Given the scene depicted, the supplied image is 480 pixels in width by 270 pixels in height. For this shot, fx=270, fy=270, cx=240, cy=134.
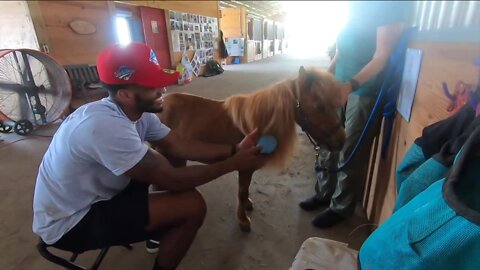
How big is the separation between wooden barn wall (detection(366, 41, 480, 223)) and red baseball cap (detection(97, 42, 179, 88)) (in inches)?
32.5

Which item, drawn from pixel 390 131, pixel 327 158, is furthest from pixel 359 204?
pixel 390 131

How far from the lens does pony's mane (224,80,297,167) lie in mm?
1211

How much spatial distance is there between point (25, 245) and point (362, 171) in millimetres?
1943

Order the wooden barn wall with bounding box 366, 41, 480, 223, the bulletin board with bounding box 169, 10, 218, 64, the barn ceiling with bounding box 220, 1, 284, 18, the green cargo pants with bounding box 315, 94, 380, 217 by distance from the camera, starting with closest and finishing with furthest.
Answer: the barn ceiling with bounding box 220, 1, 284, 18 → the wooden barn wall with bounding box 366, 41, 480, 223 → the green cargo pants with bounding box 315, 94, 380, 217 → the bulletin board with bounding box 169, 10, 218, 64

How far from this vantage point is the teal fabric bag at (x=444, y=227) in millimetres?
369

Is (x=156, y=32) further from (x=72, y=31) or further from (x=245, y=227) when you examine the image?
(x=245, y=227)

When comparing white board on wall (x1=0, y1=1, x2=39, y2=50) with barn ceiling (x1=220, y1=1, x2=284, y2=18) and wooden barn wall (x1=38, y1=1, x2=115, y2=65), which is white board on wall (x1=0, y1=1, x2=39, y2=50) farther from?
barn ceiling (x1=220, y1=1, x2=284, y2=18)

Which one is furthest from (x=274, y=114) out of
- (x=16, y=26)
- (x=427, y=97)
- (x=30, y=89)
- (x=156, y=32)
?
(x=156, y=32)

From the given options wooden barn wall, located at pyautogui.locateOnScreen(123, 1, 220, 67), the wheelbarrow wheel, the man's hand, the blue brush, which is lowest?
the wheelbarrow wheel

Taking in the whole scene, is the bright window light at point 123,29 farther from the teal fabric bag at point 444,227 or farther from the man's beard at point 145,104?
the teal fabric bag at point 444,227

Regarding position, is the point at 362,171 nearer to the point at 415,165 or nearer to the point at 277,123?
the point at 277,123

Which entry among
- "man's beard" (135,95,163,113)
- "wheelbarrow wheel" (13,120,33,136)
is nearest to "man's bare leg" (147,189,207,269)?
"man's beard" (135,95,163,113)

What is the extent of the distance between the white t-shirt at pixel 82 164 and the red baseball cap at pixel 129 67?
124 millimetres

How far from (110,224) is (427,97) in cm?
117
